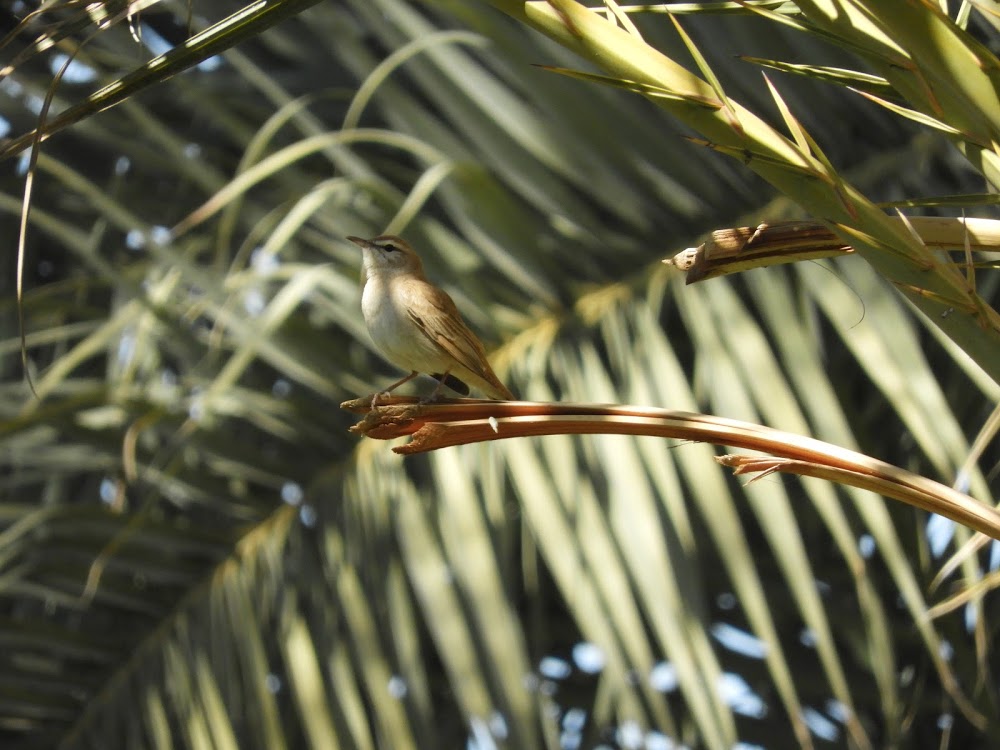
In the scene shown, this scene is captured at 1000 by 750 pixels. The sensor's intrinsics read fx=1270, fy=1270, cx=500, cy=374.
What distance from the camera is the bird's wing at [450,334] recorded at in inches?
123

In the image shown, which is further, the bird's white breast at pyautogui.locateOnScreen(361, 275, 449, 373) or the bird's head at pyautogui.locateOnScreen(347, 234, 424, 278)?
the bird's head at pyautogui.locateOnScreen(347, 234, 424, 278)

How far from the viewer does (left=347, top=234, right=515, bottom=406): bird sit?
313 cm

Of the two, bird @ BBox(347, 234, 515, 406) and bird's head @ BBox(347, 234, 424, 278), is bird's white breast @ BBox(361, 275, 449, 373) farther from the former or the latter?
bird's head @ BBox(347, 234, 424, 278)

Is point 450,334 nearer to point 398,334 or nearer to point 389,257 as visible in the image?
point 398,334

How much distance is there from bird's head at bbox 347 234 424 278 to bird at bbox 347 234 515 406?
41mm

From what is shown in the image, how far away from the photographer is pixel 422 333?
315 centimetres

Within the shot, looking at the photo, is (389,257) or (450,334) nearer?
(450,334)

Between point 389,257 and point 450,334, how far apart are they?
460 millimetres

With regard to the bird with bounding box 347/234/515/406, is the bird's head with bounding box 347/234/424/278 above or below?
above

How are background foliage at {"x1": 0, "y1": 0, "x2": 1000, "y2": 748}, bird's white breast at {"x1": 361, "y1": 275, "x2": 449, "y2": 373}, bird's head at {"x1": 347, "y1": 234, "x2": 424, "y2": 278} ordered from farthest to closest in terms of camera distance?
bird's head at {"x1": 347, "y1": 234, "x2": 424, "y2": 278}
background foliage at {"x1": 0, "y1": 0, "x2": 1000, "y2": 748}
bird's white breast at {"x1": 361, "y1": 275, "x2": 449, "y2": 373}

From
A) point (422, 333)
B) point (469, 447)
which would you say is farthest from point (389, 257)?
point (469, 447)

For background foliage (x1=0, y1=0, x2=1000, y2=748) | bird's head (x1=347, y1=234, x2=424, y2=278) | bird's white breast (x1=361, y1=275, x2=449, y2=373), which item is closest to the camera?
bird's white breast (x1=361, y1=275, x2=449, y2=373)

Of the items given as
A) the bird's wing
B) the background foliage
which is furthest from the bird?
the background foliage

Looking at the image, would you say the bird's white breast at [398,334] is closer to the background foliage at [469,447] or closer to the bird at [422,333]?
the bird at [422,333]
